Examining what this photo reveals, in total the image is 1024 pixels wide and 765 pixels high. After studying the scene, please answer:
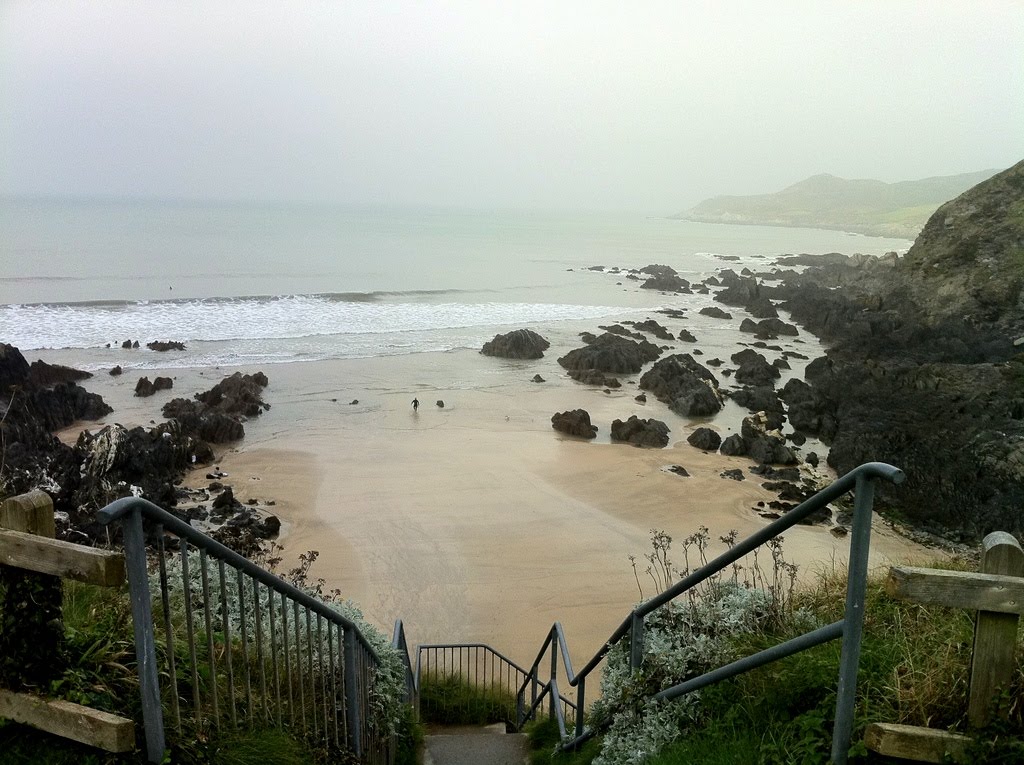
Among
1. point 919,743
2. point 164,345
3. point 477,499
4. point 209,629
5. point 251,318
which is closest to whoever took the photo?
point 919,743

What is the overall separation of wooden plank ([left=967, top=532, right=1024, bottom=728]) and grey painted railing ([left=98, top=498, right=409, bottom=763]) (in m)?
2.71

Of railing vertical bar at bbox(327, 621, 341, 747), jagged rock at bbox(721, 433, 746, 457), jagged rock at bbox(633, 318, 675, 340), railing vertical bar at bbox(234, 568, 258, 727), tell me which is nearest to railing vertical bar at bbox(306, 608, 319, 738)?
railing vertical bar at bbox(327, 621, 341, 747)

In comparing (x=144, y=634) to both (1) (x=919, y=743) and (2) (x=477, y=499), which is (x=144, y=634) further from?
(2) (x=477, y=499)

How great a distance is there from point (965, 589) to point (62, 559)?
10.4ft

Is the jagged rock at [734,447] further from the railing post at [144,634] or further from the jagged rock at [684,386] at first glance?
the railing post at [144,634]

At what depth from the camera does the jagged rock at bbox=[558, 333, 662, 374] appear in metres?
31.0

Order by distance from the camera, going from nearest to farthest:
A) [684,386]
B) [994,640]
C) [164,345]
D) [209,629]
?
[994,640], [209,629], [684,386], [164,345]

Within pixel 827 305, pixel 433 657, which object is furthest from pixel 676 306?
pixel 433 657

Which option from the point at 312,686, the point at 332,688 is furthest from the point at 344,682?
the point at 312,686

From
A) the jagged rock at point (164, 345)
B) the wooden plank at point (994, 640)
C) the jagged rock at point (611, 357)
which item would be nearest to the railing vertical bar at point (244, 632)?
the wooden plank at point (994, 640)

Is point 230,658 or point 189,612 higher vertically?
point 189,612

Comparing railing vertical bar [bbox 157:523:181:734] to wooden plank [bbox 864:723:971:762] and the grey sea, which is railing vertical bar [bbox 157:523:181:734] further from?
the grey sea

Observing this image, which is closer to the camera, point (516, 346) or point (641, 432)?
point (641, 432)

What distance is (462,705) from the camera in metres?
9.63
